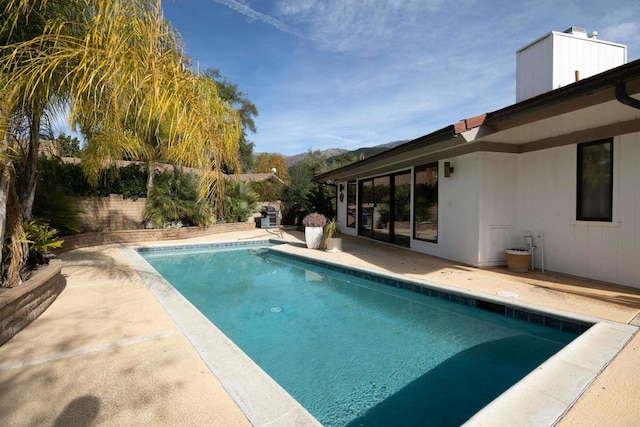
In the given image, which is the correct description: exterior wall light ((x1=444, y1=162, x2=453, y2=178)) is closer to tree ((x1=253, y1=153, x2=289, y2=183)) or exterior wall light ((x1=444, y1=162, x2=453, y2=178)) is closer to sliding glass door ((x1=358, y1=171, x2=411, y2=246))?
sliding glass door ((x1=358, y1=171, x2=411, y2=246))

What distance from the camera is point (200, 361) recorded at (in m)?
2.94

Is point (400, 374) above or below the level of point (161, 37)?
below

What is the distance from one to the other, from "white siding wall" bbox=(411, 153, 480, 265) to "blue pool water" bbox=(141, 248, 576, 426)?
99.7 inches

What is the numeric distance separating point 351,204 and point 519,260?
343 inches

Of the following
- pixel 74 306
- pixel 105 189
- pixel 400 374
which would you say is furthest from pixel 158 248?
pixel 400 374

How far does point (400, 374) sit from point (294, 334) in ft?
5.47

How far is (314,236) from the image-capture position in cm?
1056

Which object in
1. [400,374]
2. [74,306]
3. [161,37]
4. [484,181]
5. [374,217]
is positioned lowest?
[400,374]

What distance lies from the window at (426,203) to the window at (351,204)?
4892mm

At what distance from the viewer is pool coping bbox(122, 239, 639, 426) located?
2137 mm

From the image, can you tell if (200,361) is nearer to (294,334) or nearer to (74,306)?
(294,334)

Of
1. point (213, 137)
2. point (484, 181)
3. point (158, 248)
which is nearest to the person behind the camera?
point (213, 137)

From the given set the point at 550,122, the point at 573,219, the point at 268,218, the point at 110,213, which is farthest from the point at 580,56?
the point at 110,213

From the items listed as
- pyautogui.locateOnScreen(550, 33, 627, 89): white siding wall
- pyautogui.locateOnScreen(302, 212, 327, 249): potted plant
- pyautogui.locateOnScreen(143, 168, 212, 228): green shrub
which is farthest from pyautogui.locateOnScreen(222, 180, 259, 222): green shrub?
pyautogui.locateOnScreen(550, 33, 627, 89): white siding wall
